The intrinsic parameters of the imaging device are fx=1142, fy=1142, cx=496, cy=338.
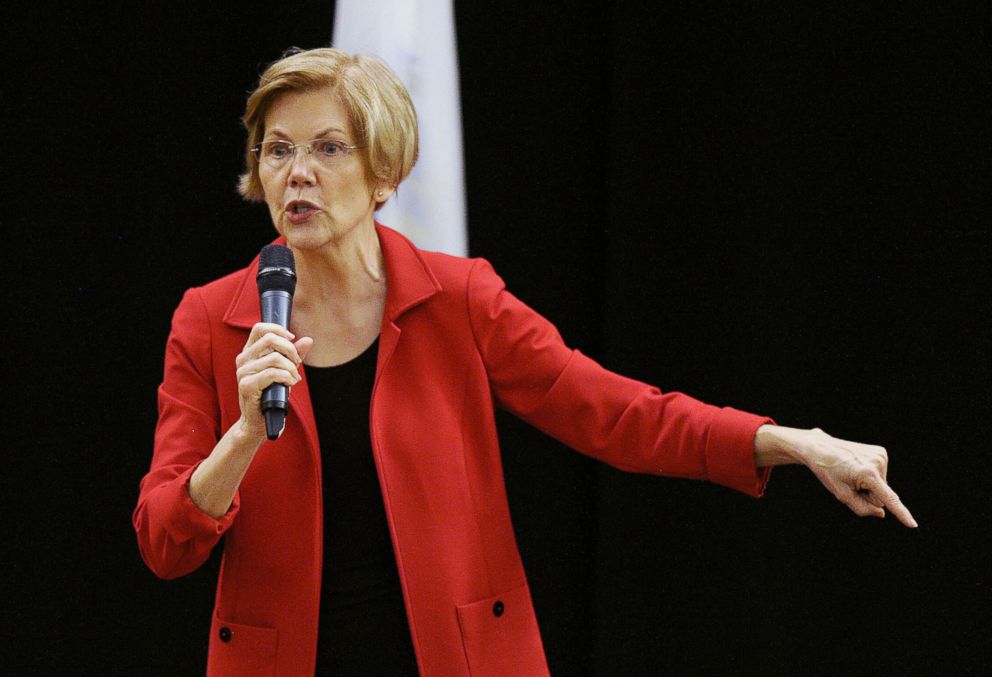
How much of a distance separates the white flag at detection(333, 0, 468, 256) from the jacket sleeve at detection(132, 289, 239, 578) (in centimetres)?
78

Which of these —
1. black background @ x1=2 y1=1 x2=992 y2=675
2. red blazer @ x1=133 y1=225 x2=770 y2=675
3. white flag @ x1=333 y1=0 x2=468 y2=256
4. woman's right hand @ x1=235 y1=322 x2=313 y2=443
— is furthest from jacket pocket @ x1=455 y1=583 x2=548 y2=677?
white flag @ x1=333 y1=0 x2=468 y2=256

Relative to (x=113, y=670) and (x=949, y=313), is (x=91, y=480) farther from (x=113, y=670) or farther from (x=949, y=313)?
(x=949, y=313)

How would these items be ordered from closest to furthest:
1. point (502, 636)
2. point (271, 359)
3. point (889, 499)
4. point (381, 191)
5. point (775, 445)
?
Result: point (271, 359)
point (889, 499)
point (775, 445)
point (502, 636)
point (381, 191)

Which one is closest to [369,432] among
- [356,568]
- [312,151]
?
[356,568]

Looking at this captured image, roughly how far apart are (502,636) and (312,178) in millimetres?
699

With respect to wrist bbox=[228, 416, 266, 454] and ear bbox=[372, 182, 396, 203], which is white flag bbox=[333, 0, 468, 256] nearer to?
ear bbox=[372, 182, 396, 203]

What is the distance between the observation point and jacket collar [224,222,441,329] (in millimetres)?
1639

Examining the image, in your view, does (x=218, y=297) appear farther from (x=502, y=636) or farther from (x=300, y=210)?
(x=502, y=636)

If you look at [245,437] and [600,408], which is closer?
[245,437]

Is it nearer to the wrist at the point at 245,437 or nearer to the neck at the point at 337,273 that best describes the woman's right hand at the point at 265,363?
the wrist at the point at 245,437

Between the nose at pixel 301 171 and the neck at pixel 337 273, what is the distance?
10cm

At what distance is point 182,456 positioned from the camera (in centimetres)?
155

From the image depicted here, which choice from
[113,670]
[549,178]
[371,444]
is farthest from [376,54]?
[113,670]

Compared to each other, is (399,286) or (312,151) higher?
(312,151)
